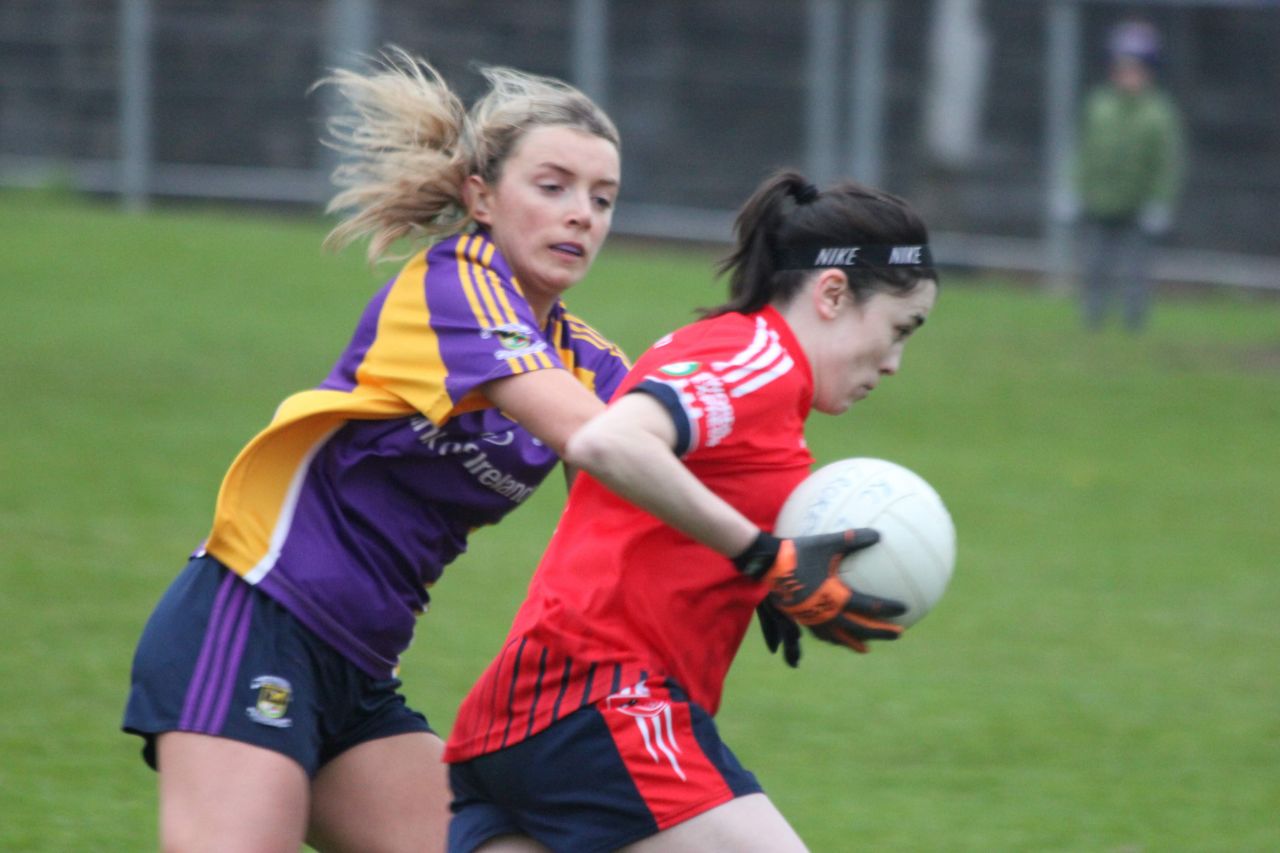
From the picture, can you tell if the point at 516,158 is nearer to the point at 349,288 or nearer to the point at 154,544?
the point at 154,544

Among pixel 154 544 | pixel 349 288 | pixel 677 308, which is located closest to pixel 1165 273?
pixel 677 308

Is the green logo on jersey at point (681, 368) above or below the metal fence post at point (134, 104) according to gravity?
above

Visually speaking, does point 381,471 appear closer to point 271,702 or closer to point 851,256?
point 271,702

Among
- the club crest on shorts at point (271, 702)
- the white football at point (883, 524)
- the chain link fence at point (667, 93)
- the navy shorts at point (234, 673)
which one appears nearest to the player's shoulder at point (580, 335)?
the white football at point (883, 524)

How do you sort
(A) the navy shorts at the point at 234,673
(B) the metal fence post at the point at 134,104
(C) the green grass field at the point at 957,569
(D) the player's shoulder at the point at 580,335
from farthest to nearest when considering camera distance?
(B) the metal fence post at the point at 134,104, (C) the green grass field at the point at 957,569, (D) the player's shoulder at the point at 580,335, (A) the navy shorts at the point at 234,673

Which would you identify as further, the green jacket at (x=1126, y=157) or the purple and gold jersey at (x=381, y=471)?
the green jacket at (x=1126, y=157)

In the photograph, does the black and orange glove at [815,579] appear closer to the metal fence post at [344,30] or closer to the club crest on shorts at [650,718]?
the club crest on shorts at [650,718]

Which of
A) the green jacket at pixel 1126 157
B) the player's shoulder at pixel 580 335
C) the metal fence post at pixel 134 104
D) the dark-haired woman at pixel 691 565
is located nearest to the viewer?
the dark-haired woman at pixel 691 565

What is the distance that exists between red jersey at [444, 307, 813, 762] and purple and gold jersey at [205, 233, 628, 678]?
0.28 meters

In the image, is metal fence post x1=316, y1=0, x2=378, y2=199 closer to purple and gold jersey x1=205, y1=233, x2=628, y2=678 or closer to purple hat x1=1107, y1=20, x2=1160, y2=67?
purple hat x1=1107, y1=20, x2=1160, y2=67

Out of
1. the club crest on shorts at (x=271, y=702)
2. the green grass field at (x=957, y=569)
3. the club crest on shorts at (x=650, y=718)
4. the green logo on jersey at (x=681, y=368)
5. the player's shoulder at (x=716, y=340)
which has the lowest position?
the green grass field at (x=957, y=569)

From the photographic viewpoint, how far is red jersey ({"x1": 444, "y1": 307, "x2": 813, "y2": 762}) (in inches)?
125

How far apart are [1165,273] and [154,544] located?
43.8ft

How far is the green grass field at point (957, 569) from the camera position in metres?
5.53
